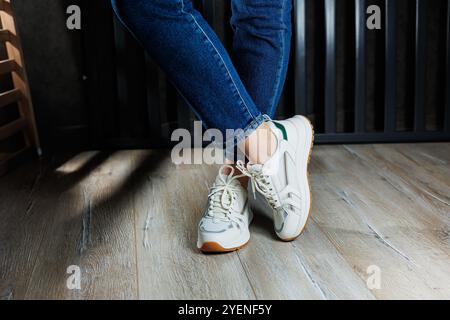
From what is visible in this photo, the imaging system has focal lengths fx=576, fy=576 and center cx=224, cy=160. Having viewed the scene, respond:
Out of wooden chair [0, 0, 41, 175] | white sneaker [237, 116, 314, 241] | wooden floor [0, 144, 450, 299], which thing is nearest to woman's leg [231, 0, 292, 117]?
white sneaker [237, 116, 314, 241]

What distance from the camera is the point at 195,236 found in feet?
3.98

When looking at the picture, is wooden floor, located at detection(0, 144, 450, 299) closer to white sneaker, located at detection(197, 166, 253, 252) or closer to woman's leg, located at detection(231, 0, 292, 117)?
white sneaker, located at detection(197, 166, 253, 252)

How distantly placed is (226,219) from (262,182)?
4.1 inches

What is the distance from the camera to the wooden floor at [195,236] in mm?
982

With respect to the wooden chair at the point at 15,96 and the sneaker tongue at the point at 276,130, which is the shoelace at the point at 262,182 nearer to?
the sneaker tongue at the point at 276,130

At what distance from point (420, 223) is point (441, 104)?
39.0 inches

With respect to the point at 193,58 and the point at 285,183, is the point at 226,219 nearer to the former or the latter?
the point at 285,183

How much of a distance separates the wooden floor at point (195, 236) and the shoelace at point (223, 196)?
0.09 m

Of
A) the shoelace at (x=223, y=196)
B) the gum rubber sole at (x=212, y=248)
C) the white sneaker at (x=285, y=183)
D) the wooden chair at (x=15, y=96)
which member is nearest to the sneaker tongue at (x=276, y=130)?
the white sneaker at (x=285, y=183)

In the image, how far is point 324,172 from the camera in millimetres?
1672

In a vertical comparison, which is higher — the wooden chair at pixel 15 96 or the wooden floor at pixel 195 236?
the wooden chair at pixel 15 96

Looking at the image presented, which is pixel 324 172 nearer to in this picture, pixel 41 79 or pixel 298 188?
pixel 298 188

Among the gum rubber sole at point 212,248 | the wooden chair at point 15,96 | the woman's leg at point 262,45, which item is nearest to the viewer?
the gum rubber sole at point 212,248
